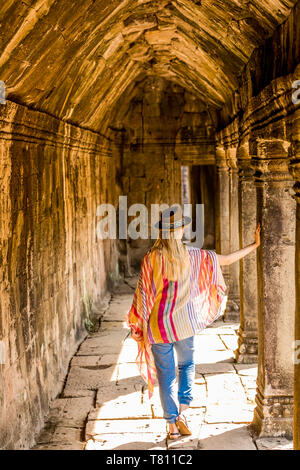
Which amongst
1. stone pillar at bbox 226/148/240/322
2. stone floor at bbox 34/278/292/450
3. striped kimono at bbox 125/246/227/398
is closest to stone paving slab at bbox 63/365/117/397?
stone floor at bbox 34/278/292/450

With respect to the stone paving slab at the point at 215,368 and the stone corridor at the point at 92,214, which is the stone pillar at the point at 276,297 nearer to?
the stone corridor at the point at 92,214

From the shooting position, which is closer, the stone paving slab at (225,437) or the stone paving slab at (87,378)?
the stone paving slab at (225,437)

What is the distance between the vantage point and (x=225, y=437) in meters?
4.93

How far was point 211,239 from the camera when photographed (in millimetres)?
15023

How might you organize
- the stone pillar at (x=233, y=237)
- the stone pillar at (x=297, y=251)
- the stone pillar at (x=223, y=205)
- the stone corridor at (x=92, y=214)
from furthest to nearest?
1. the stone pillar at (x=223, y=205)
2. the stone pillar at (x=233, y=237)
3. the stone corridor at (x=92, y=214)
4. the stone pillar at (x=297, y=251)

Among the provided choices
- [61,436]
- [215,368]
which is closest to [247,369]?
[215,368]

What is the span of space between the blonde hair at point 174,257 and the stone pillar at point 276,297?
88cm

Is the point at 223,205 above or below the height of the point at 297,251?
above

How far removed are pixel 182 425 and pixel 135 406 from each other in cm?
99

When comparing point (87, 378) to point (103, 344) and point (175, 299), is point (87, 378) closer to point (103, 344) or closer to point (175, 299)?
point (103, 344)

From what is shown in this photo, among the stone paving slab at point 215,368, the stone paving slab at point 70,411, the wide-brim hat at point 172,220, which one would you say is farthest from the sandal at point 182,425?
the stone paving slab at point 215,368

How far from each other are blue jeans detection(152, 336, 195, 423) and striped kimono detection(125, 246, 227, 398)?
0.31 feet

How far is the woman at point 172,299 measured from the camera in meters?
4.34

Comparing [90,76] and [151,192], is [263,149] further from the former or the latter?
[151,192]
